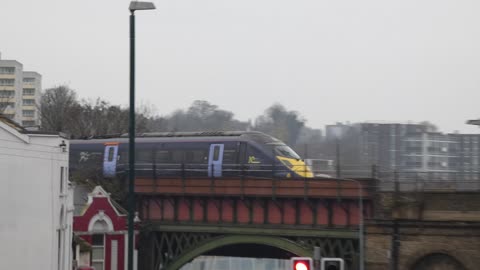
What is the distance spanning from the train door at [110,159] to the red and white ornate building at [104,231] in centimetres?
353

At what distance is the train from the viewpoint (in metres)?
43.2

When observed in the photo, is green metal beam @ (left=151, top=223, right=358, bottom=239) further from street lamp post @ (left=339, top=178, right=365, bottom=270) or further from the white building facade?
the white building facade

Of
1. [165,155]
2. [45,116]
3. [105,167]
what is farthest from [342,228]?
[45,116]

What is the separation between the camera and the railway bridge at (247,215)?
38.5 m


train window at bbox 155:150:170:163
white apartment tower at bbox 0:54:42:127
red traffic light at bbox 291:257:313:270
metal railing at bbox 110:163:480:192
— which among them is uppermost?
white apartment tower at bbox 0:54:42:127

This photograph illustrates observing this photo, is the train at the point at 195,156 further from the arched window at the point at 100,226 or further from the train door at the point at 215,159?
the arched window at the point at 100,226

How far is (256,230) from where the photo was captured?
40.7m

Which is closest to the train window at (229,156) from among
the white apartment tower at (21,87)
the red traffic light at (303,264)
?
the red traffic light at (303,264)

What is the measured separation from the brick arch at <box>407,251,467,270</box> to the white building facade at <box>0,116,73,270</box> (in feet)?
46.0

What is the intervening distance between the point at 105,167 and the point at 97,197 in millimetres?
4229

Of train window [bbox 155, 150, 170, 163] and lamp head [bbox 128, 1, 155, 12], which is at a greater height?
lamp head [bbox 128, 1, 155, 12]

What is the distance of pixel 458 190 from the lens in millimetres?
32969

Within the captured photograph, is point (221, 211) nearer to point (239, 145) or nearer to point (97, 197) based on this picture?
point (239, 145)

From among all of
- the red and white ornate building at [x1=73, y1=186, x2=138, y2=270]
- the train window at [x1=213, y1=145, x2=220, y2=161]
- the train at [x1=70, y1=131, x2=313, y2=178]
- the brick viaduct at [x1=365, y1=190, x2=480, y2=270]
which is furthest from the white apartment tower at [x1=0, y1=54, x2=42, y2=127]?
the brick viaduct at [x1=365, y1=190, x2=480, y2=270]
